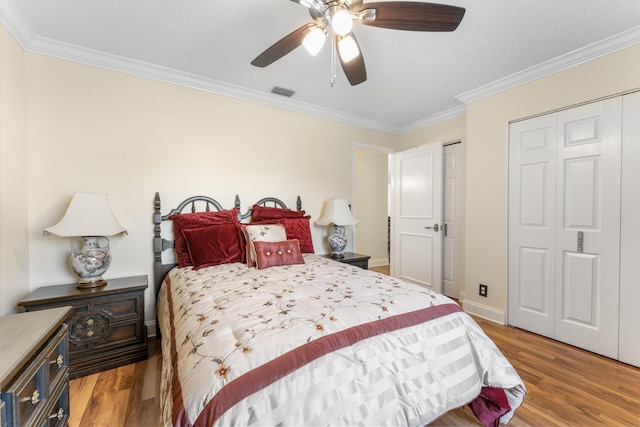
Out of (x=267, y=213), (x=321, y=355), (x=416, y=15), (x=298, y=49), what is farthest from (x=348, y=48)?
(x=267, y=213)

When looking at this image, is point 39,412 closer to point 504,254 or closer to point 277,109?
point 277,109

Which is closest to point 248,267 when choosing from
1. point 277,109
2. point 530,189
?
point 277,109

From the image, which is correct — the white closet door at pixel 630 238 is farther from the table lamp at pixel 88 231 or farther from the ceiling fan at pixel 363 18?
the table lamp at pixel 88 231

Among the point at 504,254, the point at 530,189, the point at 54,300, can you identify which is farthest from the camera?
the point at 504,254

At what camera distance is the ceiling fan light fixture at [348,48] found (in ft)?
5.08

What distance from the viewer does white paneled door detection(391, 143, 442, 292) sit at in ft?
11.3

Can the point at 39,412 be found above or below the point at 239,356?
below

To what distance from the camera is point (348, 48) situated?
1581mm

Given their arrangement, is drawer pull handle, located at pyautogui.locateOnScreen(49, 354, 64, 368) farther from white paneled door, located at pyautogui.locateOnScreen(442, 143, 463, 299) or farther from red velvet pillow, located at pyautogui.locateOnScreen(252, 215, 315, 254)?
white paneled door, located at pyautogui.locateOnScreen(442, 143, 463, 299)

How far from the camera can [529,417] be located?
1535mm

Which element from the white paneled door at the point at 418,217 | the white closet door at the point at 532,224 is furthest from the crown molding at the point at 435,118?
the white closet door at the point at 532,224

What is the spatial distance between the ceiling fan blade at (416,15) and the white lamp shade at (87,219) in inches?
87.9

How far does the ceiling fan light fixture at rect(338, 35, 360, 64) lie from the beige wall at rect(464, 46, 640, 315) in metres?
2.03

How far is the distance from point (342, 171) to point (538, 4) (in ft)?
7.97
